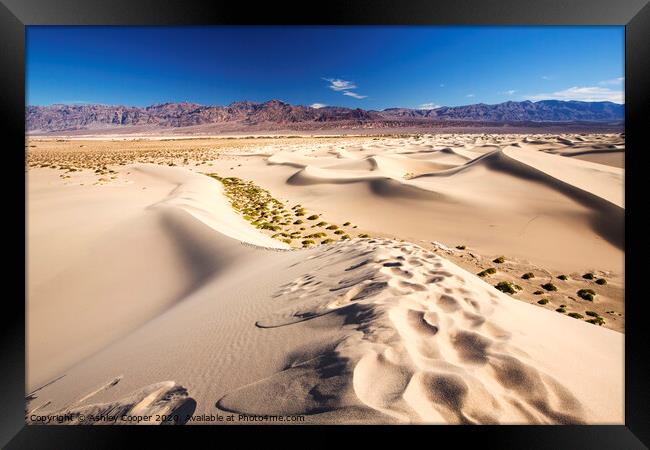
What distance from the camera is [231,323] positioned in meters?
3.73

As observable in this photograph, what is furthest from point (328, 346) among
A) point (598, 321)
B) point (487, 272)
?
point (487, 272)

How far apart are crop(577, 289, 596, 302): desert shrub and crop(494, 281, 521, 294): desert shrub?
98 cm

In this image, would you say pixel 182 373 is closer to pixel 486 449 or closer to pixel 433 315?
pixel 433 315

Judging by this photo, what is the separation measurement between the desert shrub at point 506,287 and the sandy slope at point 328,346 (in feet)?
6.96

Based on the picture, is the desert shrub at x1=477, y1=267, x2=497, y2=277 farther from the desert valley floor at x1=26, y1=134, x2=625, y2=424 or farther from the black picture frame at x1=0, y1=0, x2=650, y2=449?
the black picture frame at x1=0, y1=0, x2=650, y2=449

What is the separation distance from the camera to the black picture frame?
8.66 feet

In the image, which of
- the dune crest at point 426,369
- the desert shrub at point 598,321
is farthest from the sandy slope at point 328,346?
the desert shrub at point 598,321

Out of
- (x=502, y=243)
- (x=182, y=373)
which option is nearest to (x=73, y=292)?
(x=182, y=373)

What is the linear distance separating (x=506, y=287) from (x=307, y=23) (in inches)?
206

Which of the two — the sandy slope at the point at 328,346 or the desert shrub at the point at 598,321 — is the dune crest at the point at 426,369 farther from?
the desert shrub at the point at 598,321

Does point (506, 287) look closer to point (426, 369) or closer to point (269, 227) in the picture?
point (426, 369)

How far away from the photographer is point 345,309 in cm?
311

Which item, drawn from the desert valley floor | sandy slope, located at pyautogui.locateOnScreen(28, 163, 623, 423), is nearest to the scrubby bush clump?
the desert valley floor

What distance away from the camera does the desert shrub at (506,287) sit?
5.78 metres
